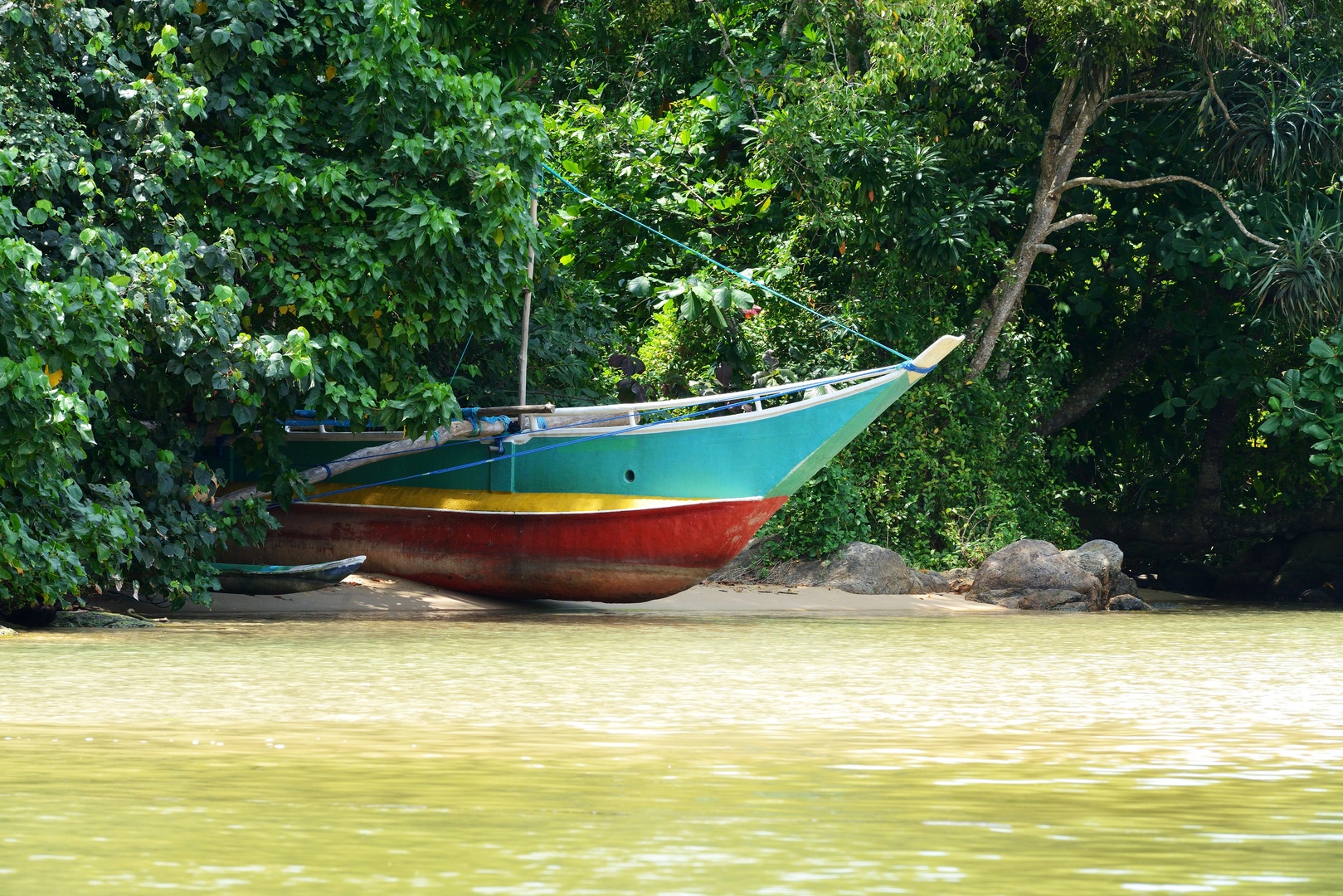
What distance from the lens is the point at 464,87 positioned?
12195mm

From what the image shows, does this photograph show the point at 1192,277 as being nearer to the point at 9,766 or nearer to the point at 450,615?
the point at 450,615

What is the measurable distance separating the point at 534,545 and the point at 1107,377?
A: 9.47 m

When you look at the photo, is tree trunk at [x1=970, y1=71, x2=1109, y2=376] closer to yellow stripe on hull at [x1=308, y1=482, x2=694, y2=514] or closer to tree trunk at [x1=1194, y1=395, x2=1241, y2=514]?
tree trunk at [x1=1194, y1=395, x2=1241, y2=514]

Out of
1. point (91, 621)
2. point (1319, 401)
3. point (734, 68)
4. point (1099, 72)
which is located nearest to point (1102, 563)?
point (1319, 401)

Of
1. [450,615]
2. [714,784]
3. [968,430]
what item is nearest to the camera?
[714,784]

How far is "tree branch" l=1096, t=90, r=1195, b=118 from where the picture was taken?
17812 millimetres

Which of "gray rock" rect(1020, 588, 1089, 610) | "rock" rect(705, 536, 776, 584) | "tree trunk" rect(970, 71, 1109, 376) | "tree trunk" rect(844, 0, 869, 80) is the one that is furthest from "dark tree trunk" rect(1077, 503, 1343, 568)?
"tree trunk" rect(844, 0, 869, 80)

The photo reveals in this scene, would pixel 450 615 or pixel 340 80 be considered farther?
pixel 450 615

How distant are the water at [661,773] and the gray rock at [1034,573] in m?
6.96

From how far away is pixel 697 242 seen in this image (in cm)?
1977

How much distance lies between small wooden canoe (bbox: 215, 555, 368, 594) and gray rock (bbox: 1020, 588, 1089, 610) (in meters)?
6.92

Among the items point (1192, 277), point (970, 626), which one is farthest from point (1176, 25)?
point (970, 626)

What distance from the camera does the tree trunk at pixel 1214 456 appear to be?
20406mm

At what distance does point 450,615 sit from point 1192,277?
10.9 m
